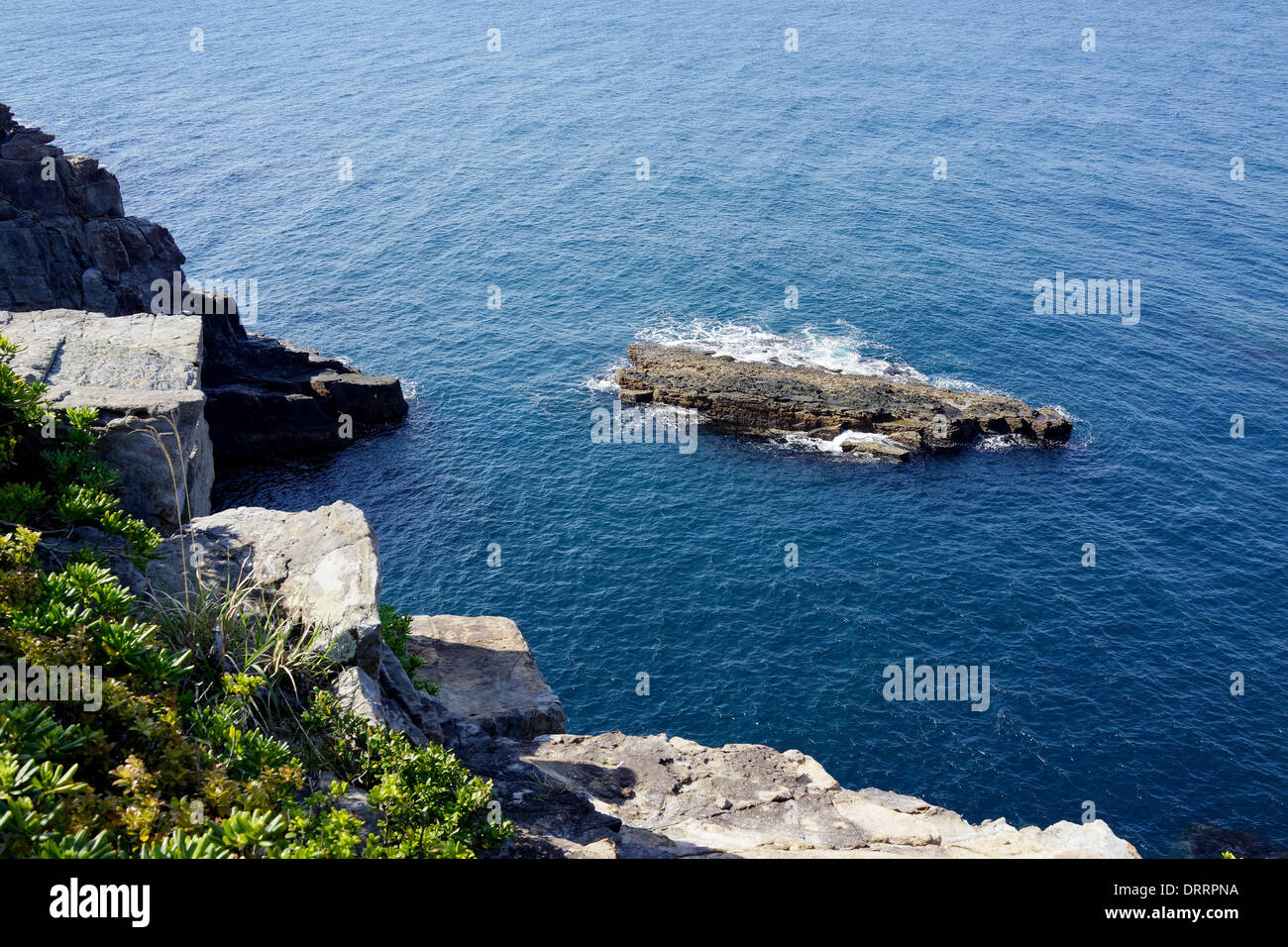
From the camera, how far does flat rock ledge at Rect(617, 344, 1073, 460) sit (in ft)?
230

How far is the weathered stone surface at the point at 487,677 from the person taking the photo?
30156 mm

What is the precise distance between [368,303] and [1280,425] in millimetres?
80712

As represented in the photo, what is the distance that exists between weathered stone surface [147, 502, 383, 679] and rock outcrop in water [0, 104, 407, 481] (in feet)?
145

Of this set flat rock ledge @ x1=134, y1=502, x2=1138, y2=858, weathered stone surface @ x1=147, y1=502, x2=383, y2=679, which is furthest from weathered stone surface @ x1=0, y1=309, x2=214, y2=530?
flat rock ledge @ x1=134, y1=502, x2=1138, y2=858

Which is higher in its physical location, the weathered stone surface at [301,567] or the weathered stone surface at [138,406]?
the weathered stone surface at [138,406]

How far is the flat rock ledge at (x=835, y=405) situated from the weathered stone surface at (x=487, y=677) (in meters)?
40.5

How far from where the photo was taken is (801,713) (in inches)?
1879

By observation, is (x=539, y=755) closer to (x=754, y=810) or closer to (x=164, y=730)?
(x=754, y=810)

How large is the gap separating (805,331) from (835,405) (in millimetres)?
14736

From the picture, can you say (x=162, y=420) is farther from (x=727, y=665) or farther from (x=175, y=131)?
(x=175, y=131)

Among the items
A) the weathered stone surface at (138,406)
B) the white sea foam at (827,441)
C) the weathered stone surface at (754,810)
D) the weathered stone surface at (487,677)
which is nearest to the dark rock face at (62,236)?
the weathered stone surface at (138,406)

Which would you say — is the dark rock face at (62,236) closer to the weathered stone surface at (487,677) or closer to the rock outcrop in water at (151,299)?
the rock outcrop in water at (151,299)

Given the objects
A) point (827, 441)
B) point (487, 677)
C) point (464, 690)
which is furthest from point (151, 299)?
point (464, 690)
